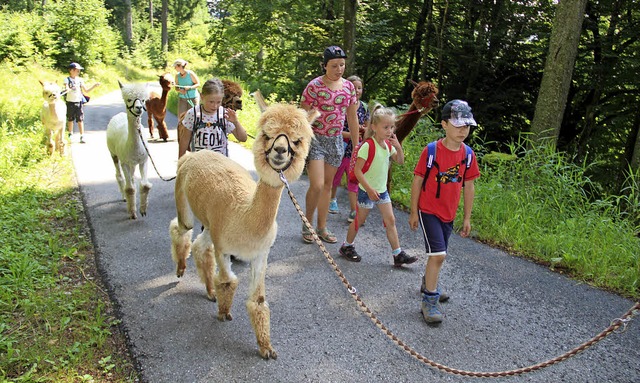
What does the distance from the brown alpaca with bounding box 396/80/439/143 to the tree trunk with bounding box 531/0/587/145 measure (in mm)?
2331

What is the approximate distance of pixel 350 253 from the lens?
4.91 meters

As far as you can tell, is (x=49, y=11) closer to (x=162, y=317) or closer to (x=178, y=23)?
(x=178, y=23)

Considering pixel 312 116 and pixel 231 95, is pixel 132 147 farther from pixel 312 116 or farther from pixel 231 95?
pixel 312 116

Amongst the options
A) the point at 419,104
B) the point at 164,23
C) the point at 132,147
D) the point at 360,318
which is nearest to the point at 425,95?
the point at 419,104

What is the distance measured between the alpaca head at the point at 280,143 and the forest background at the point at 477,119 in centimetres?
166

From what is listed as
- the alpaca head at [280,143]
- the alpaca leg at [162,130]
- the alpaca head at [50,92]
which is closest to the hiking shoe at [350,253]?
the alpaca head at [280,143]

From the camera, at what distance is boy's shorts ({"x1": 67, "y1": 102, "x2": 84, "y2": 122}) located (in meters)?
10.4

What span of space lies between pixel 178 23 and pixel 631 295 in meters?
→ 45.2

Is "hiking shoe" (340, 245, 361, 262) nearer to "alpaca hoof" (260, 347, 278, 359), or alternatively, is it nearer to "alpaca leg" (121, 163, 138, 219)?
"alpaca hoof" (260, 347, 278, 359)

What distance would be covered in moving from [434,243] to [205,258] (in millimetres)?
1967

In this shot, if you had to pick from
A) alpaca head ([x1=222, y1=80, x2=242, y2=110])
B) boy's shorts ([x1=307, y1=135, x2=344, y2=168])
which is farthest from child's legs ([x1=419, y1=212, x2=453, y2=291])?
alpaca head ([x1=222, y1=80, x2=242, y2=110])

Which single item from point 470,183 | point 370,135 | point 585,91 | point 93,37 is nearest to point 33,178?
point 370,135

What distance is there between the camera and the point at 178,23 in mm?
42562

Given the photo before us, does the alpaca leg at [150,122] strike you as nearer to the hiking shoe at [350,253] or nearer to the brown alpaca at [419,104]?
the brown alpaca at [419,104]
